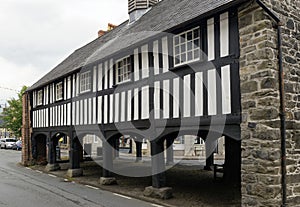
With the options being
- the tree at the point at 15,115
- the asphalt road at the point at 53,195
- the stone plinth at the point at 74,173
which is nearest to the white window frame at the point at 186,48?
the asphalt road at the point at 53,195

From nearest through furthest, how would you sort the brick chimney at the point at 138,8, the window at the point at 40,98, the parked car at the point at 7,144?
the brick chimney at the point at 138,8
the window at the point at 40,98
the parked car at the point at 7,144

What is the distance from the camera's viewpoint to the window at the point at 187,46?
8414mm

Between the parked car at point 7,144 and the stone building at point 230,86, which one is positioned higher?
the stone building at point 230,86

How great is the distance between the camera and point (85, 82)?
547 inches

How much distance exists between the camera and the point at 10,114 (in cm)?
3491

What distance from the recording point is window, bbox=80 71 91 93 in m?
13.6

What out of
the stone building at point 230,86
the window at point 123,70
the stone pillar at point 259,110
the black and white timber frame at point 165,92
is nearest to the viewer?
the stone pillar at point 259,110

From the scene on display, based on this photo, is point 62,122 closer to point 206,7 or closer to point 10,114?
point 206,7

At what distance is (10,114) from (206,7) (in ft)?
103

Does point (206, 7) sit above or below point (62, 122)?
above

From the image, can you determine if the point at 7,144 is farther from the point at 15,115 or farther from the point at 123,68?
the point at 123,68

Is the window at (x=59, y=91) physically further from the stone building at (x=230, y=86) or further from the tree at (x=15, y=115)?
the tree at (x=15, y=115)

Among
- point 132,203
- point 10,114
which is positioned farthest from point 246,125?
point 10,114

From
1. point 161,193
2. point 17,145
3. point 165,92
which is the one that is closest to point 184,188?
point 161,193
